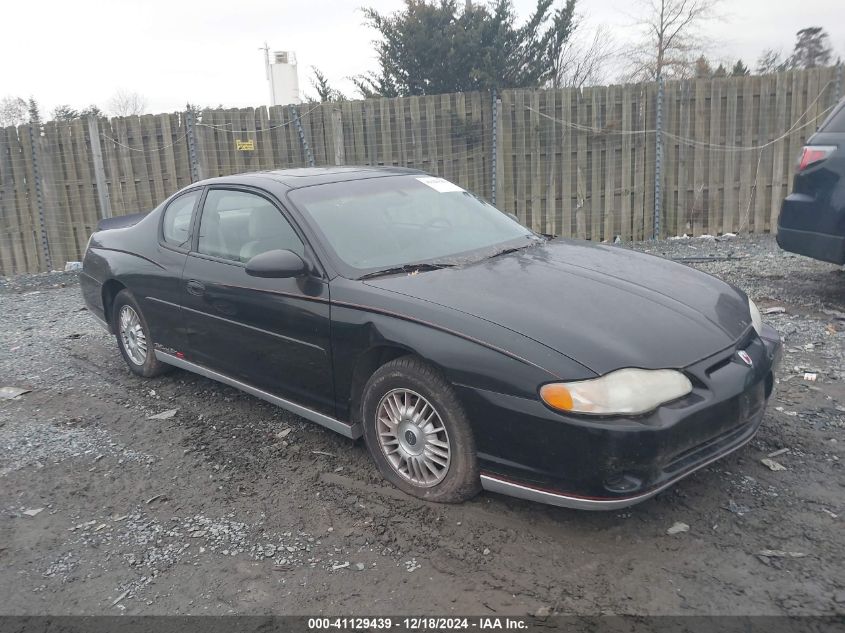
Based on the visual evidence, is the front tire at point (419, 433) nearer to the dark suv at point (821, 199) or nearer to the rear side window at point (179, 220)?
the rear side window at point (179, 220)

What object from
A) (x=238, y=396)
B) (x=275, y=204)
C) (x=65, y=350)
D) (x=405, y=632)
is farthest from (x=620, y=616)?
(x=65, y=350)

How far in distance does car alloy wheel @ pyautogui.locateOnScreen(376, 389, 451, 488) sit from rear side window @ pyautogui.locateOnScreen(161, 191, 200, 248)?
7.17 feet

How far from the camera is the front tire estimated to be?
A: 3.19m

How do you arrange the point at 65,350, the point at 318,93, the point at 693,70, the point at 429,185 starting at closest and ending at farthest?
the point at 429,185 < the point at 65,350 < the point at 318,93 < the point at 693,70

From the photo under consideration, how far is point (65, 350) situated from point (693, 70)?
25.8 meters

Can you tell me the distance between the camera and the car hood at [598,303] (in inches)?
118

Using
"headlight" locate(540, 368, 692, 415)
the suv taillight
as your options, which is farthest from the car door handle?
the suv taillight

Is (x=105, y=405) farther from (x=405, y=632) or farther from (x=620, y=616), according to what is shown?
(x=620, y=616)

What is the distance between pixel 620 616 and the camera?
2.59m

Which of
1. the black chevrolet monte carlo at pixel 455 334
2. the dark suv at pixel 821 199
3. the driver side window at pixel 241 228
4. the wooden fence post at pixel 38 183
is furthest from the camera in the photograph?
the wooden fence post at pixel 38 183

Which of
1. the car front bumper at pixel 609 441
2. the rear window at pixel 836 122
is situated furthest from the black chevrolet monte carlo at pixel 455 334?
the rear window at pixel 836 122

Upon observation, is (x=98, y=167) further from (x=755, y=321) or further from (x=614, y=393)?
(x=614, y=393)

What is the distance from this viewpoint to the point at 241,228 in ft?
Result: 14.6

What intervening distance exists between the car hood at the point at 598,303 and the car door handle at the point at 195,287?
1.48 m
